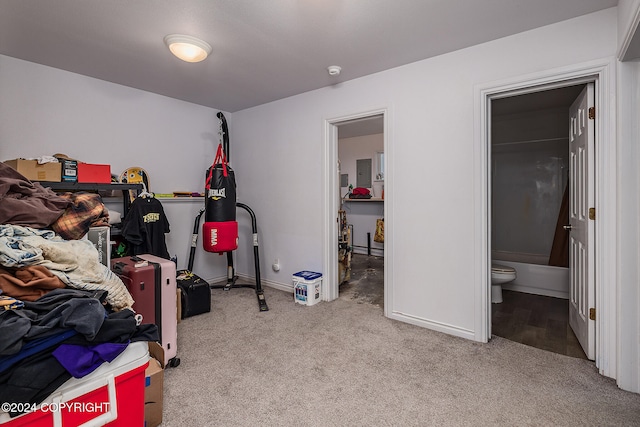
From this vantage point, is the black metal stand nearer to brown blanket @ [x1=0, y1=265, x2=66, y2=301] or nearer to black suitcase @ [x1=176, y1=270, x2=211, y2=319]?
black suitcase @ [x1=176, y1=270, x2=211, y2=319]

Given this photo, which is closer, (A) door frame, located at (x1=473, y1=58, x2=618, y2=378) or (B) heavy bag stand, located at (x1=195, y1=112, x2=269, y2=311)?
(A) door frame, located at (x1=473, y1=58, x2=618, y2=378)

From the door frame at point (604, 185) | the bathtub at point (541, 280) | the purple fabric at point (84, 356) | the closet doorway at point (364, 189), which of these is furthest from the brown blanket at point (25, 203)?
the bathtub at point (541, 280)

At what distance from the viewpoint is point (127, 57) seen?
2672 millimetres

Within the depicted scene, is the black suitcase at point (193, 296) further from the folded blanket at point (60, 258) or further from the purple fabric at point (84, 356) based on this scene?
the purple fabric at point (84, 356)

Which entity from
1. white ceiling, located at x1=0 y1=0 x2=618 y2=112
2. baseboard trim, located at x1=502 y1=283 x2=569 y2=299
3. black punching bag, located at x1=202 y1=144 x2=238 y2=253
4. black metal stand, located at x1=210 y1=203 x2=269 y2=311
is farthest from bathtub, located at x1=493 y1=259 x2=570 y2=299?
black punching bag, located at x1=202 y1=144 x2=238 y2=253

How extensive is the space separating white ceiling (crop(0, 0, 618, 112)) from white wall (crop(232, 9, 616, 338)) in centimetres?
12

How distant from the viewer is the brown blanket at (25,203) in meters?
1.30

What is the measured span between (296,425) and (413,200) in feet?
6.48

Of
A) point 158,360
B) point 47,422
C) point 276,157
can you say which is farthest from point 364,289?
point 47,422

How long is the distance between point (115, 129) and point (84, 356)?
299 cm

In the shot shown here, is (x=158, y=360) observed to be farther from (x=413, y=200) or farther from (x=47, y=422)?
(x=413, y=200)

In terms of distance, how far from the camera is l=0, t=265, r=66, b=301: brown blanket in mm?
1096

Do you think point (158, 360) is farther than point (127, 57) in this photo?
No

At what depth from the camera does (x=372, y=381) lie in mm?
1979
